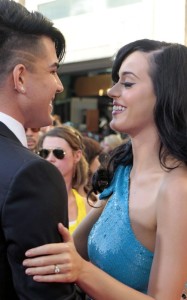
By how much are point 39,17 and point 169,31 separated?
9.40 ft

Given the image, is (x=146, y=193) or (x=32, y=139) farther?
(x=32, y=139)

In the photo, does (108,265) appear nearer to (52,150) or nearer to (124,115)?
(124,115)

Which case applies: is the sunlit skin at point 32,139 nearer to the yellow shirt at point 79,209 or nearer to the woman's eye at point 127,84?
the yellow shirt at point 79,209

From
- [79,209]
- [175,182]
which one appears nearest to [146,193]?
[175,182]

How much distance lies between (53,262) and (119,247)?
488mm

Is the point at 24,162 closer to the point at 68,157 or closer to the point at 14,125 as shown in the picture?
the point at 14,125

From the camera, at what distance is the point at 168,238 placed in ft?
4.49

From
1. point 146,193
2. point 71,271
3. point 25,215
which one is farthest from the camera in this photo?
point 146,193

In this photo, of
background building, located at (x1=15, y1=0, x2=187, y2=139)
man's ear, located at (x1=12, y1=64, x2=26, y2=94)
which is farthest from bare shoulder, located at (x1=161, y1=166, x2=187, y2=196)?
background building, located at (x1=15, y1=0, x2=187, y2=139)

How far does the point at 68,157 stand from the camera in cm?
303

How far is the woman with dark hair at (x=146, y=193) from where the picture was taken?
1.36m

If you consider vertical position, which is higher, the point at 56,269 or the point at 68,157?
the point at 56,269

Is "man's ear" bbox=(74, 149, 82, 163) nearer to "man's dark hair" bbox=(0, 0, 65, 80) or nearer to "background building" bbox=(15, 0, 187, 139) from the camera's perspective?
"background building" bbox=(15, 0, 187, 139)

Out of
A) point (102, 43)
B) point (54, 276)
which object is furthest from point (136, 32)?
point (54, 276)
